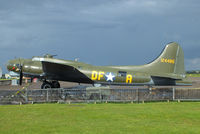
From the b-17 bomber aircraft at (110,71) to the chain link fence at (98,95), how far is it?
4209mm

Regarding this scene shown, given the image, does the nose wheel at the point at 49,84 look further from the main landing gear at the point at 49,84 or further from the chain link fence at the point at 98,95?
the chain link fence at the point at 98,95

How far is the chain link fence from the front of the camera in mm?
19547

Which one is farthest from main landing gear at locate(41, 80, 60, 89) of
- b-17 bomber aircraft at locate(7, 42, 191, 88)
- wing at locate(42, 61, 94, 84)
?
wing at locate(42, 61, 94, 84)

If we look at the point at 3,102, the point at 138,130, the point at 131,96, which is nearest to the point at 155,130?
the point at 138,130

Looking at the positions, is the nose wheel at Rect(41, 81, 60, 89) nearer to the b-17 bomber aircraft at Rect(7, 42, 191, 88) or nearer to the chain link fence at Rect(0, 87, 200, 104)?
the b-17 bomber aircraft at Rect(7, 42, 191, 88)

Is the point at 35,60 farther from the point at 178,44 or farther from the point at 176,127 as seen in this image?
the point at 176,127

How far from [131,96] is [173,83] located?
22.7ft

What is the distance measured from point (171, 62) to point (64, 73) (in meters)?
11.9

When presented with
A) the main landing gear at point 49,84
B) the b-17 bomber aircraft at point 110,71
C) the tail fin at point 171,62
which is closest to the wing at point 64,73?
the b-17 bomber aircraft at point 110,71

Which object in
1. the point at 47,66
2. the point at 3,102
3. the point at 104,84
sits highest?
the point at 47,66

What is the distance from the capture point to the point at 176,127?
969 cm

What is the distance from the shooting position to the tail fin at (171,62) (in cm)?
2473

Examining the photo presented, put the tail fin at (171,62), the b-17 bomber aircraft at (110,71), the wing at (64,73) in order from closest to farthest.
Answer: the wing at (64,73), the b-17 bomber aircraft at (110,71), the tail fin at (171,62)

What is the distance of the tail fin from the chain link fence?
518cm
